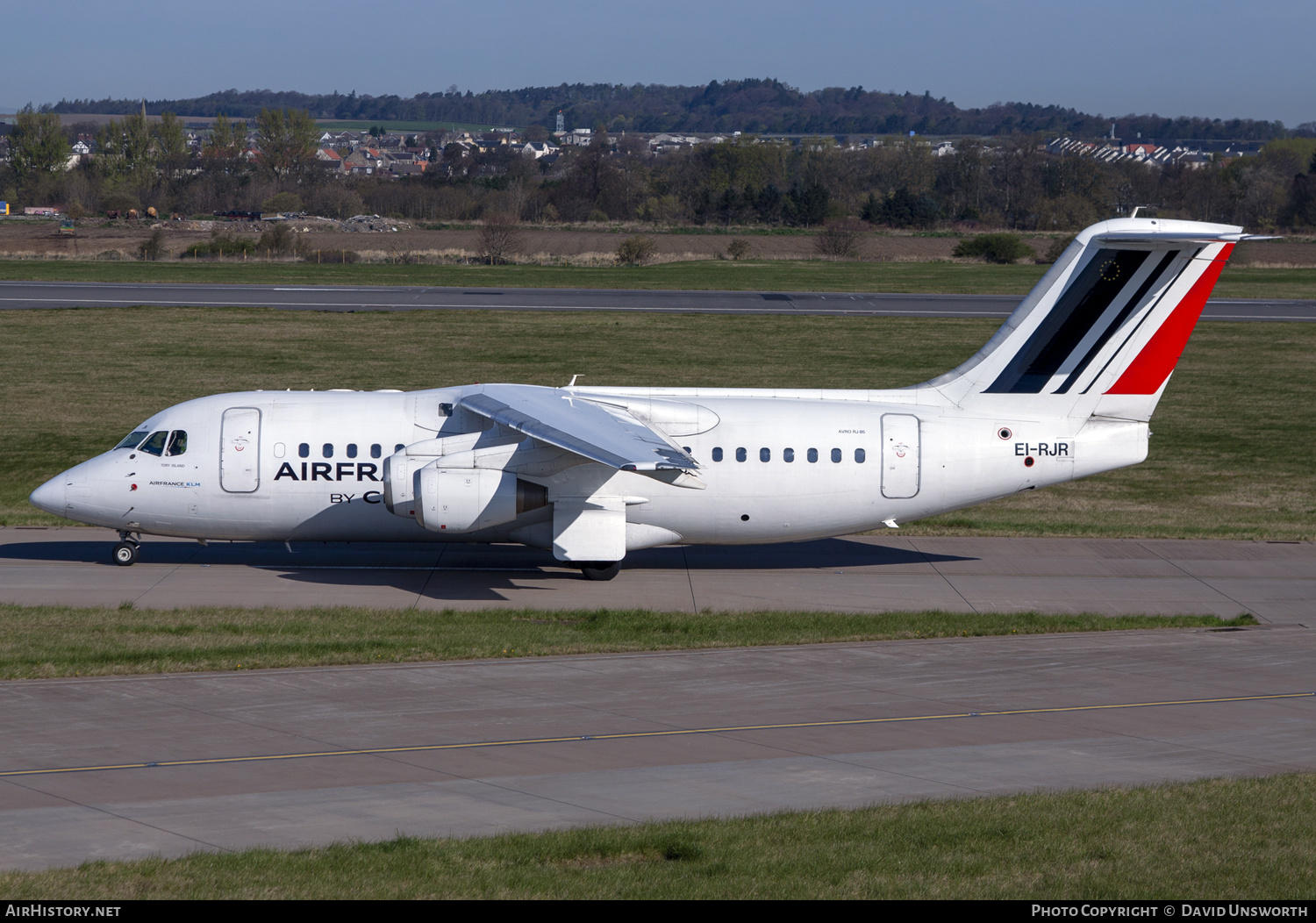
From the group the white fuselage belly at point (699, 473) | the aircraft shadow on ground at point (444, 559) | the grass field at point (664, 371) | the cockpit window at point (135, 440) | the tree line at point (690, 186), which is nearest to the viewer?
the white fuselage belly at point (699, 473)

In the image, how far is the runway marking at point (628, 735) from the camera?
43.4 ft

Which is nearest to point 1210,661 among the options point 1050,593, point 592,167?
point 1050,593

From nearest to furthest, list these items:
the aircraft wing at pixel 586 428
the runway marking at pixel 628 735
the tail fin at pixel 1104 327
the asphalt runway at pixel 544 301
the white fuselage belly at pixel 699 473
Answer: the runway marking at pixel 628 735, the aircraft wing at pixel 586 428, the tail fin at pixel 1104 327, the white fuselage belly at pixel 699 473, the asphalt runway at pixel 544 301

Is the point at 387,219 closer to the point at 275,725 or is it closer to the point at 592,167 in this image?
the point at 592,167

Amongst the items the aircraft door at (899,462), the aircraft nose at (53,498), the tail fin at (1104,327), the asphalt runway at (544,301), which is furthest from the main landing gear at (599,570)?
the asphalt runway at (544,301)

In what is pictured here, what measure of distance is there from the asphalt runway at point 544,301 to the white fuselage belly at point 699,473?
3604 centimetres

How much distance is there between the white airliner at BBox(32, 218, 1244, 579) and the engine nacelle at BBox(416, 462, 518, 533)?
654 mm

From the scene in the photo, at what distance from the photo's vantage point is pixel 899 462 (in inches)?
897

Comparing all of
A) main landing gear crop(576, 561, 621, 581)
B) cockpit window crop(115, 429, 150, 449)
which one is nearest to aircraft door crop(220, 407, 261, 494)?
cockpit window crop(115, 429, 150, 449)

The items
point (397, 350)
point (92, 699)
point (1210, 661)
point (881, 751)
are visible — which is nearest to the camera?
point (881, 751)

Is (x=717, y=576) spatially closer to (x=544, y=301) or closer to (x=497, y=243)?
(x=544, y=301)

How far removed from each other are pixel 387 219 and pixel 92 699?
373 feet

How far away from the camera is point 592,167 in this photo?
469 feet

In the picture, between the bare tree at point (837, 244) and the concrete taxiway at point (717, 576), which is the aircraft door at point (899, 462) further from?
the bare tree at point (837, 244)
